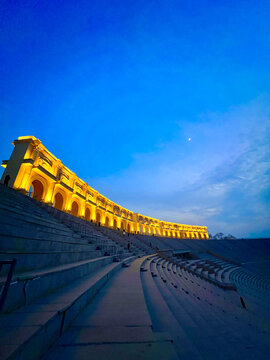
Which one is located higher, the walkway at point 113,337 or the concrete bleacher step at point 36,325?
the concrete bleacher step at point 36,325

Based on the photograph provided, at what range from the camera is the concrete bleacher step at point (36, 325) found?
1312 millimetres

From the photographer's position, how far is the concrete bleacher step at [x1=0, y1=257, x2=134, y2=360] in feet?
4.30

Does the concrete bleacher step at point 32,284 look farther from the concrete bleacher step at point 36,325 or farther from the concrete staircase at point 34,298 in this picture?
the concrete bleacher step at point 36,325

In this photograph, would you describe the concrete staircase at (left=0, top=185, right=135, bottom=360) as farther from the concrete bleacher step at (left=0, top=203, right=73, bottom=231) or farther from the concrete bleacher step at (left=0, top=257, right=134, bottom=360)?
the concrete bleacher step at (left=0, top=203, right=73, bottom=231)

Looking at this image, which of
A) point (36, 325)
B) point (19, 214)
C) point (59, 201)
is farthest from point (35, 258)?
point (59, 201)

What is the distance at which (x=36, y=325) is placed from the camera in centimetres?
159

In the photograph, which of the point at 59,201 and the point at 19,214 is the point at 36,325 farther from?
the point at 59,201

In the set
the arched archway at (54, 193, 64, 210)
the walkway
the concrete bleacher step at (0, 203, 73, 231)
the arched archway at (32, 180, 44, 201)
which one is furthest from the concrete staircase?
the arched archway at (54, 193, 64, 210)

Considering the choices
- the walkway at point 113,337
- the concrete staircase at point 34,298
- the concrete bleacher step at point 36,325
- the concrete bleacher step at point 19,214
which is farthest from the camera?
the concrete bleacher step at point 19,214

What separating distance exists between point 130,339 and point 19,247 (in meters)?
3.31

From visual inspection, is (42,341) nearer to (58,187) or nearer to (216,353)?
(216,353)

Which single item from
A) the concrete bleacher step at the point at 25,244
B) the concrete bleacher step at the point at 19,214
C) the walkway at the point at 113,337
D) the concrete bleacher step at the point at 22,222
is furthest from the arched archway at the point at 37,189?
the walkway at the point at 113,337

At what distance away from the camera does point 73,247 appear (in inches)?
237

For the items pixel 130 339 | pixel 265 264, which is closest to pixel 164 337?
pixel 130 339
